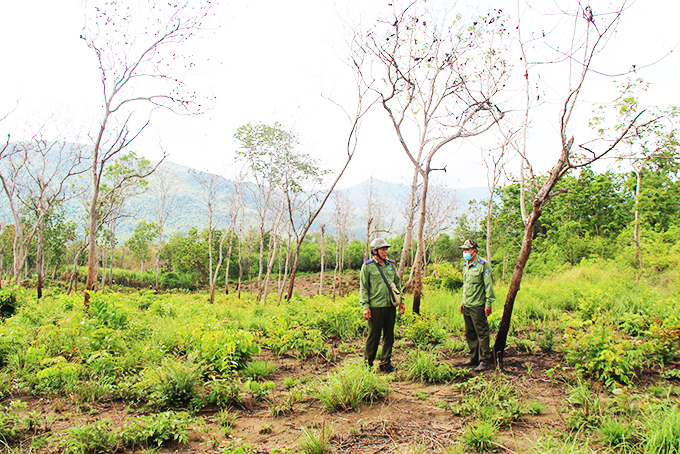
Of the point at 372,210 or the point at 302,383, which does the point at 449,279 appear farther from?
the point at 372,210

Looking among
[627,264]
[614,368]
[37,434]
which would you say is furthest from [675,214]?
[37,434]

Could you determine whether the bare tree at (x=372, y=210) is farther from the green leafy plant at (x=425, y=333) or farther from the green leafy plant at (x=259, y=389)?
the green leafy plant at (x=259, y=389)

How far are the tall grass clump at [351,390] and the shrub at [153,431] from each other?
4.58ft

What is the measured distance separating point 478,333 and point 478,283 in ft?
2.35

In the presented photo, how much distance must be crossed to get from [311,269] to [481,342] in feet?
173

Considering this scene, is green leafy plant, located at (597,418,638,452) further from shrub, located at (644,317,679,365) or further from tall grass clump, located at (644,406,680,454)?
shrub, located at (644,317,679,365)

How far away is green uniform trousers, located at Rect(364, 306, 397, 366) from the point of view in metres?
5.18

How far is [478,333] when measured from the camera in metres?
5.21

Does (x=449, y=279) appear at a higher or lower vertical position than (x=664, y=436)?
higher

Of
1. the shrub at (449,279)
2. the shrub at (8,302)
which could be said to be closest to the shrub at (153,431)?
the shrub at (8,302)

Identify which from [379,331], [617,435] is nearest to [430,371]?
[379,331]

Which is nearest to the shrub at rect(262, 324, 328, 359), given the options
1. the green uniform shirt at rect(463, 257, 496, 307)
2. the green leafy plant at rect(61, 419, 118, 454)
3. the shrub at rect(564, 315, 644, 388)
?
the green uniform shirt at rect(463, 257, 496, 307)

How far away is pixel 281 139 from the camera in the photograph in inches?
786

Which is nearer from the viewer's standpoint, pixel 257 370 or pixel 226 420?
pixel 226 420
